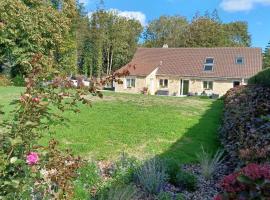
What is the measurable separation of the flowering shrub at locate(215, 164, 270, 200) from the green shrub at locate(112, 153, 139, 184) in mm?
3380

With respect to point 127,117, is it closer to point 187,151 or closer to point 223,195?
point 187,151

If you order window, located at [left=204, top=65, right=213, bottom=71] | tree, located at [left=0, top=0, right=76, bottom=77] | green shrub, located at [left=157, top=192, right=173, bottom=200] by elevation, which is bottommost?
green shrub, located at [left=157, top=192, right=173, bottom=200]

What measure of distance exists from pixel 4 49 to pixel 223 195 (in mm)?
35894

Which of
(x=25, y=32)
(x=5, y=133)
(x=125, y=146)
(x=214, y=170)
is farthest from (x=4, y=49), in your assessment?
(x=5, y=133)

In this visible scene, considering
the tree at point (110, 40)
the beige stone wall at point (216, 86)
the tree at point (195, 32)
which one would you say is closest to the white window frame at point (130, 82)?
the beige stone wall at point (216, 86)

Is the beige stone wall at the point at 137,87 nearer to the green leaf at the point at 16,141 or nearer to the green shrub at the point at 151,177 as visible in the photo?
the green shrub at the point at 151,177

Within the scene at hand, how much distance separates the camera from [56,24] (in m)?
38.8

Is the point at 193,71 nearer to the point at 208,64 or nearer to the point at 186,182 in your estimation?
the point at 208,64

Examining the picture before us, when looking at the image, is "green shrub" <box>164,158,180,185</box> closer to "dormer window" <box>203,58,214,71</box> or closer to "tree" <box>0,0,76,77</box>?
"tree" <box>0,0,76,77</box>

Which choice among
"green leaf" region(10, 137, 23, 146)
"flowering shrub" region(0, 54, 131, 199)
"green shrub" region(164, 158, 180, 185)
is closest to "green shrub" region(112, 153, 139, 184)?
"green shrub" region(164, 158, 180, 185)

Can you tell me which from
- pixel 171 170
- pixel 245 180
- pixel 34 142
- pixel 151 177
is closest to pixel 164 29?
pixel 171 170

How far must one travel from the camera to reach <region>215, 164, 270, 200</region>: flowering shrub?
2293 millimetres

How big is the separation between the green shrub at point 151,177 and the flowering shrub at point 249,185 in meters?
3.19

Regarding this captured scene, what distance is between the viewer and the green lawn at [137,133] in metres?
8.15
